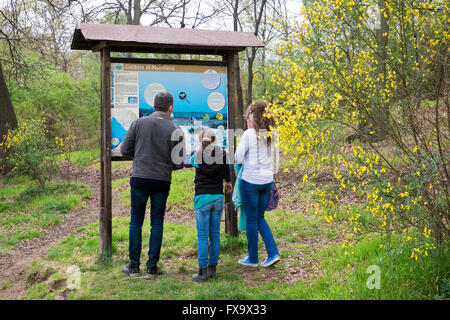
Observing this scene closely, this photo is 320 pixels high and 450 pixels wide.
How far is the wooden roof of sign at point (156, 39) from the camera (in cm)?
595

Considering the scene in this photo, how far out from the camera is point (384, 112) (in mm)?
4633

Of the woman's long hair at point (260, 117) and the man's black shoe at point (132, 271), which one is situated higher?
the woman's long hair at point (260, 117)

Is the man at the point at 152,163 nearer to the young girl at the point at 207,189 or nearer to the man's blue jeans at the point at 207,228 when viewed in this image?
the young girl at the point at 207,189

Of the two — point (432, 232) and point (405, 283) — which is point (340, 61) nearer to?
point (432, 232)

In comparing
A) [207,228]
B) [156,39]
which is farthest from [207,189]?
[156,39]

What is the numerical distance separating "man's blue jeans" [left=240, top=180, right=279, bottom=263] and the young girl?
37 cm

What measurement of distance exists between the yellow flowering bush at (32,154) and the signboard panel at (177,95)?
21.3ft

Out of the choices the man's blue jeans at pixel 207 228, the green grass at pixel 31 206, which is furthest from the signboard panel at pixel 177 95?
the green grass at pixel 31 206

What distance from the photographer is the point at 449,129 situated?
423cm

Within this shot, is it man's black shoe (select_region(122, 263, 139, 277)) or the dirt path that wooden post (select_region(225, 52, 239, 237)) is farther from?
the dirt path

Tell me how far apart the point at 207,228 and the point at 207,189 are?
1.58ft

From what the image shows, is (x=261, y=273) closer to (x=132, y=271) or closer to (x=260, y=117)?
(x=132, y=271)
